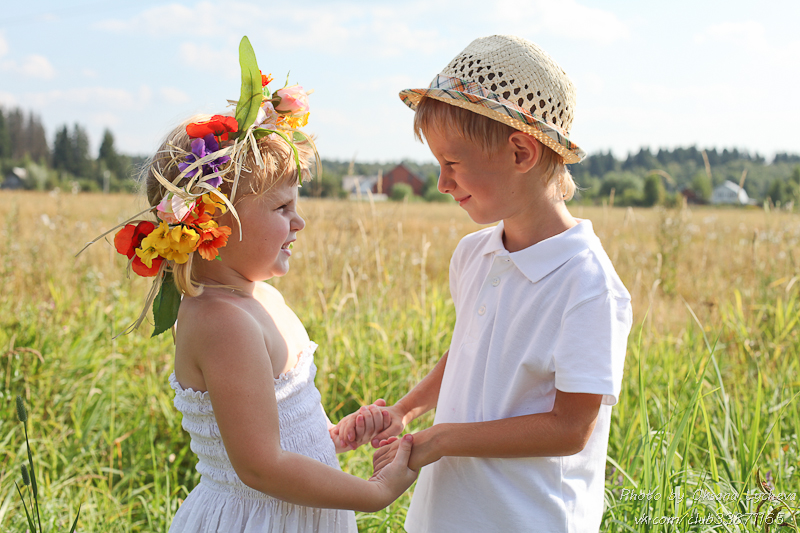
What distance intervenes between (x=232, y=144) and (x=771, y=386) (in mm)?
3119

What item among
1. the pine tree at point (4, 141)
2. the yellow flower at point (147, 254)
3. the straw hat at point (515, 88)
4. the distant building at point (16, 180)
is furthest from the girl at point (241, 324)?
the pine tree at point (4, 141)

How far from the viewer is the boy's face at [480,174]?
4.53 feet

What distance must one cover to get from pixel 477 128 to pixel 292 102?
0.49 metres

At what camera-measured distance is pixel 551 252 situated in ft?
4.38

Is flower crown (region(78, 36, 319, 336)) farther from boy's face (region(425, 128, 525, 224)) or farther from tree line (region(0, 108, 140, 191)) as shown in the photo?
tree line (region(0, 108, 140, 191))

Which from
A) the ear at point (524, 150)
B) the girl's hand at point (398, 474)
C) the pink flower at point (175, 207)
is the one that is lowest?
the girl's hand at point (398, 474)

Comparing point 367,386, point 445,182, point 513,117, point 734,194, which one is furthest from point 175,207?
point 734,194

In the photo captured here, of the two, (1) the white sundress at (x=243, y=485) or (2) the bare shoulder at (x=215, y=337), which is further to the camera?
(1) the white sundress at (x=243, y=485)

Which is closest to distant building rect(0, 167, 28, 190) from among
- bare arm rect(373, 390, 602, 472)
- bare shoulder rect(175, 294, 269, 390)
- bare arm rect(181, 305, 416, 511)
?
bare shoulder rect(175, 294, 269, 390)

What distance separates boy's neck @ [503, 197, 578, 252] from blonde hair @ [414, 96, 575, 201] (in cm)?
6

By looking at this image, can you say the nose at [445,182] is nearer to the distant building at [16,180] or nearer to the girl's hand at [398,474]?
the girl's hand at [398,474]

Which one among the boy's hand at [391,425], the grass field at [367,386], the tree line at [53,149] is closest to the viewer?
the boy's hand at [391,425]

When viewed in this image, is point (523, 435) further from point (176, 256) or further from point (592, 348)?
point (176, 256)

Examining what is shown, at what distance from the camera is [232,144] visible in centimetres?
130
